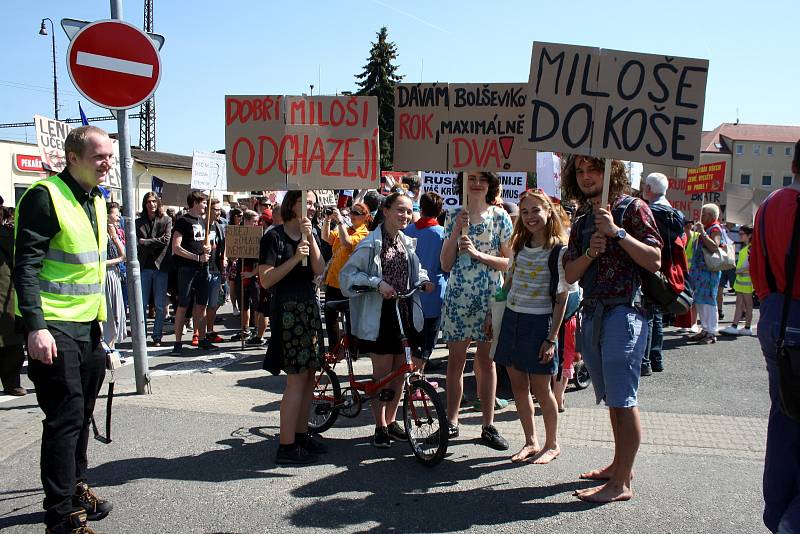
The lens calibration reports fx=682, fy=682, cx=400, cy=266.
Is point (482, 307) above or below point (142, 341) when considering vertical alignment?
above

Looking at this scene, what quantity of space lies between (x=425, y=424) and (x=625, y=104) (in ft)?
8.50

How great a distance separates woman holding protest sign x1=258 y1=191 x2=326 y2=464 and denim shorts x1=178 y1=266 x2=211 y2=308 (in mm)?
5017

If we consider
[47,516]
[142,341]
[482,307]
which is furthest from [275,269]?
[142,341]

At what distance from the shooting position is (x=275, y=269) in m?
4.87

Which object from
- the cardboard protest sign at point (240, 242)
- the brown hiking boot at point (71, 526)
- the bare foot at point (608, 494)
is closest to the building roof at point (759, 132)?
the cardboard protest sign at point (240, 242)

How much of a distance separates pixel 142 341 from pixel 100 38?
2793mm

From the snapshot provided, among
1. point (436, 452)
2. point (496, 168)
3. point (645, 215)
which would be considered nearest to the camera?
point (645, 215)

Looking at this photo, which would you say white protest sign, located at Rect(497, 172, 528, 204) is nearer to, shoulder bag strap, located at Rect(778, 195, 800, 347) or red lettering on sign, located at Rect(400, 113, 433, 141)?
red lettering on sign, located at Rect(400, 113, 433, 141)

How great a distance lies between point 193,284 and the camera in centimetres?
973

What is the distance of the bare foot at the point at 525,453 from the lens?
16.3ft

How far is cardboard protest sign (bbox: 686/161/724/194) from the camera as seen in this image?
1611 centimetres

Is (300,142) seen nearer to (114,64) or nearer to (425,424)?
(114,64)

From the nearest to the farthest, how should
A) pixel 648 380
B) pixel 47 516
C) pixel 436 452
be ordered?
pixel 47 516 → pixel 436 452 → pixel 648 380

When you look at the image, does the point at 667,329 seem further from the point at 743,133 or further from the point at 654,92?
the point at 743,133
